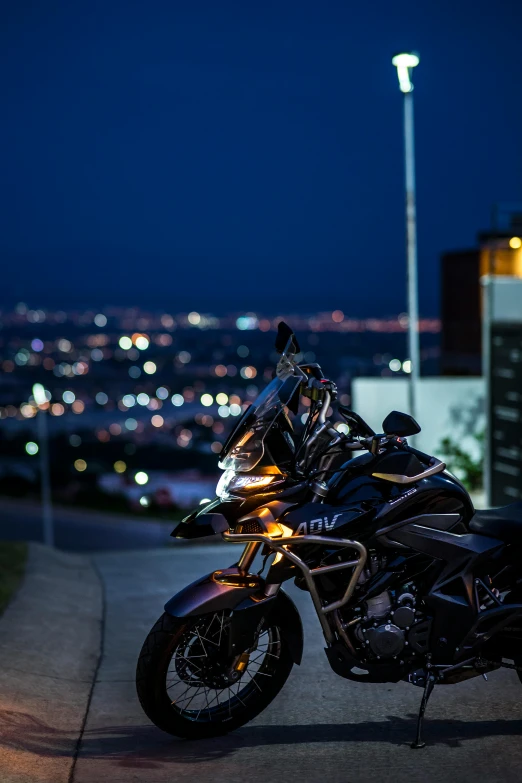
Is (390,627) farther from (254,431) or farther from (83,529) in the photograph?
(83,529)

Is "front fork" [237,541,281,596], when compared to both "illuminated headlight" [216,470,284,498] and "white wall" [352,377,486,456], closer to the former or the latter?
"illuminated headlight" [216,470,284,498]

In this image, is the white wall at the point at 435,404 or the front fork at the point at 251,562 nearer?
the front fork at the point at 251,562

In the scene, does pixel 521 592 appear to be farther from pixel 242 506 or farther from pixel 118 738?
pixel 118 738

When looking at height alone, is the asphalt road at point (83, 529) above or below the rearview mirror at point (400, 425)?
below

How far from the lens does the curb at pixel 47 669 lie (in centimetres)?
439

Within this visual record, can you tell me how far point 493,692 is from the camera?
517cm

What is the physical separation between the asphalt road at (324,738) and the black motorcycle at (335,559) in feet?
0.60

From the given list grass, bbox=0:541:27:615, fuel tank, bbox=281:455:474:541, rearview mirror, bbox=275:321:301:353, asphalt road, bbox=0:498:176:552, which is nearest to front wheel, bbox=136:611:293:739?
fuel tank, bbox=281:455:474:541

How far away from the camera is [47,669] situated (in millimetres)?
5664

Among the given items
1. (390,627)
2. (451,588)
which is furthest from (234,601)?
(451,588)

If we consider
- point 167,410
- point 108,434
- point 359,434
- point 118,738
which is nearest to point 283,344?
point 359,434

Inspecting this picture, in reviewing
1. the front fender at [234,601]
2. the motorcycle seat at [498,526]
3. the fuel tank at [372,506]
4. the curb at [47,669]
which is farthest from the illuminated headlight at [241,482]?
the curb at [47,669]

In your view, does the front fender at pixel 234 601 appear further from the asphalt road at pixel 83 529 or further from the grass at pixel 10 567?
the asphalt road at pixel 83 529

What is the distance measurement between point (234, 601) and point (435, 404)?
37.6 ft
